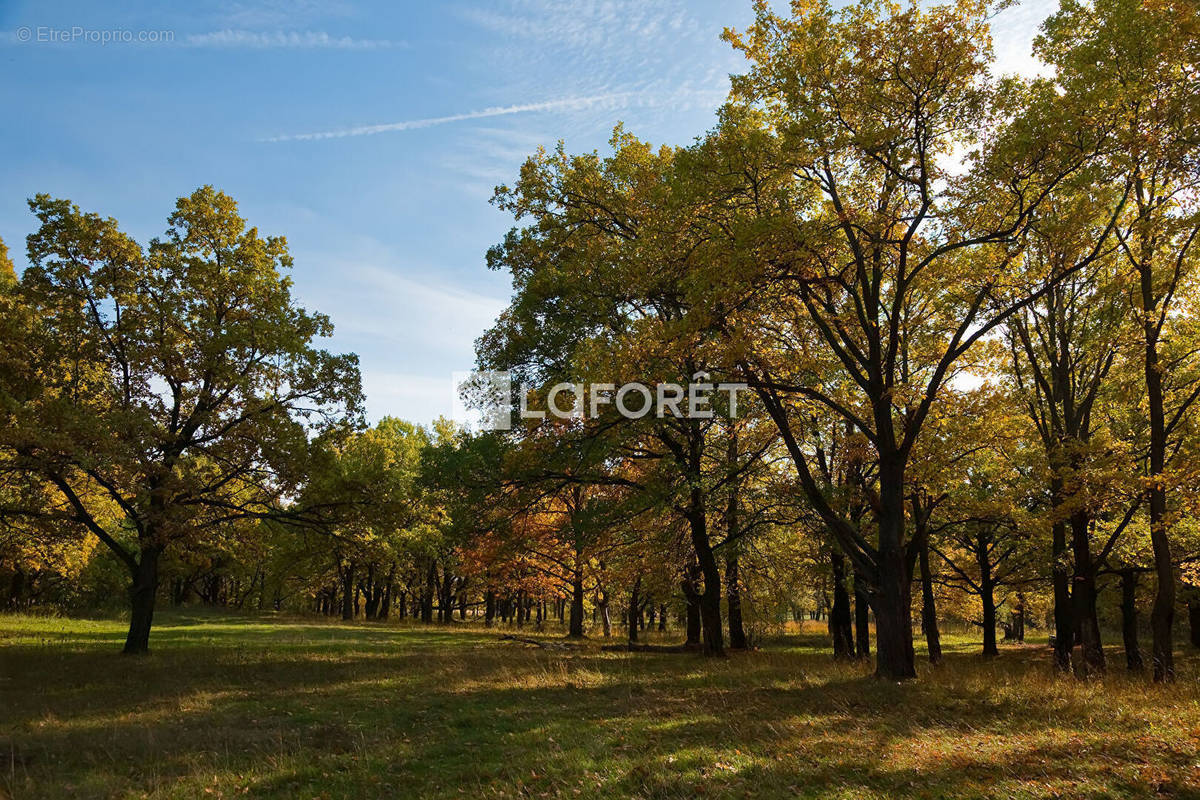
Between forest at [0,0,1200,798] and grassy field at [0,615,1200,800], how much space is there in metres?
0.09

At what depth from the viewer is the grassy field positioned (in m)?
7.12

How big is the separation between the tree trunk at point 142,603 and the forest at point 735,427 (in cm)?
10

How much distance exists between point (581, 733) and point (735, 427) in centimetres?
1210

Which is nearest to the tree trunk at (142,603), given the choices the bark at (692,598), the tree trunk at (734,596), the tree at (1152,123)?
the bark at (692,598)

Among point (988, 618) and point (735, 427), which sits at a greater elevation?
point (735, 427)

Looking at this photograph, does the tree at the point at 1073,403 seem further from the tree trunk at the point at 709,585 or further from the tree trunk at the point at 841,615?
the tree trunk at the point at 709,585

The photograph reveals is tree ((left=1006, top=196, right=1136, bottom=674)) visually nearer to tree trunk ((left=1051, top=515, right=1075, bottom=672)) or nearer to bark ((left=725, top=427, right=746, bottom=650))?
tree trunk ((left=1051, top=515, right=1075, bottom=672))

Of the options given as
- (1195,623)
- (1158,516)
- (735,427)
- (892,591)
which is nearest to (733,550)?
(735,427)

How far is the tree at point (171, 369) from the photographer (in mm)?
16641

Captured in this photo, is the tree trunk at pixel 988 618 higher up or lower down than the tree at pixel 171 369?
lower down

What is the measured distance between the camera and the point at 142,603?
18344mm

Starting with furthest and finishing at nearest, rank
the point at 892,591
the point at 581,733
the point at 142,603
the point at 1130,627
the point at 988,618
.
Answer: the point at 988,618 → the point at 1130,627 → the point at 142,603 → the point at 892,591 → the point at 581,733

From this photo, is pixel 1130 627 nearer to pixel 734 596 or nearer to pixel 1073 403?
pixel 1073 403

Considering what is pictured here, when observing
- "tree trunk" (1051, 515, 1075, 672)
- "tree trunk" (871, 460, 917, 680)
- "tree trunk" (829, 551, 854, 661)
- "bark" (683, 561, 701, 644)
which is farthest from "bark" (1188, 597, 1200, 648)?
"tree trunk" (871, 460, 917, 680)
